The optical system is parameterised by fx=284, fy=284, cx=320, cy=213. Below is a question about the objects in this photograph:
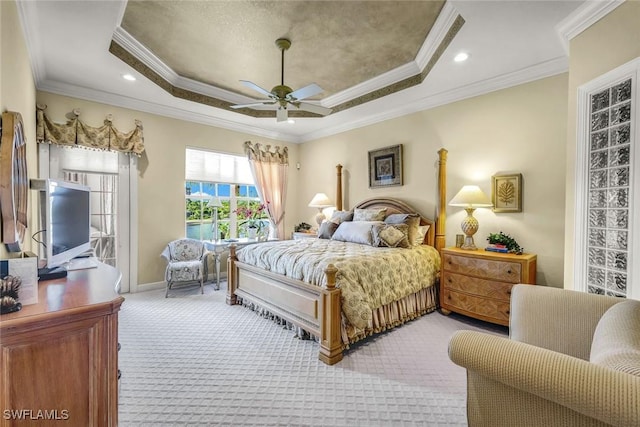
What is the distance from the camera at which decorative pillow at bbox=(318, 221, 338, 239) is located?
14.6 feet

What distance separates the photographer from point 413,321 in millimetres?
3273

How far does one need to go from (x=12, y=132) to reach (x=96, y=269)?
0.96m

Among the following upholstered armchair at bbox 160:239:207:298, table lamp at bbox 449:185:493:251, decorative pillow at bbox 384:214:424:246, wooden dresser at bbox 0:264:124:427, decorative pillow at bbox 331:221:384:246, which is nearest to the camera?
wooden dresser at bbox 0:264:124:427

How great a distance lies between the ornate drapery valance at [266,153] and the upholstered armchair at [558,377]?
4.78 meters

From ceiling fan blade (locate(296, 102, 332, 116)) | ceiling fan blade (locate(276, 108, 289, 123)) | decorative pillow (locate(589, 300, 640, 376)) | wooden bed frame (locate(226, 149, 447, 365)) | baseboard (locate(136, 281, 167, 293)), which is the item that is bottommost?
baseboard (locate(136, 281, 167, 293))

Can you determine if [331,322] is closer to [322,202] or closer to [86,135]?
[322,202]

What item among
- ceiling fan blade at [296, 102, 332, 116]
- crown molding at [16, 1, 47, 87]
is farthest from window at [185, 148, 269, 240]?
ceiling fan blade at [296, 102, 332, 116]

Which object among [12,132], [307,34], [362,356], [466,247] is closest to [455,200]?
[466,247]

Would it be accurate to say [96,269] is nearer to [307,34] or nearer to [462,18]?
[307,34]

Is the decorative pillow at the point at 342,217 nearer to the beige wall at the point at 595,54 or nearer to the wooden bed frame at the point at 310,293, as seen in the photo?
the wooden bed frame at the point at 310,293

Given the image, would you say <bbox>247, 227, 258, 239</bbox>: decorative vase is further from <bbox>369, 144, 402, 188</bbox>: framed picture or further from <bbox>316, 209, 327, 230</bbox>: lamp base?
<bbox>369, 144, 402, 188</bbox>: framed picture

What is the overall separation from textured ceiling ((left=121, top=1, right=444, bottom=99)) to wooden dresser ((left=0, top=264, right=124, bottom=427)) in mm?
2418

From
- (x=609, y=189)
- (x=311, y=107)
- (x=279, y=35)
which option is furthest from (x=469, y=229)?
(x=279, y=35)

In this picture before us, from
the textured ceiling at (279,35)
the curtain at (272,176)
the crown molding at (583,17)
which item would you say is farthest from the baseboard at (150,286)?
the crown molding at (583,17)
